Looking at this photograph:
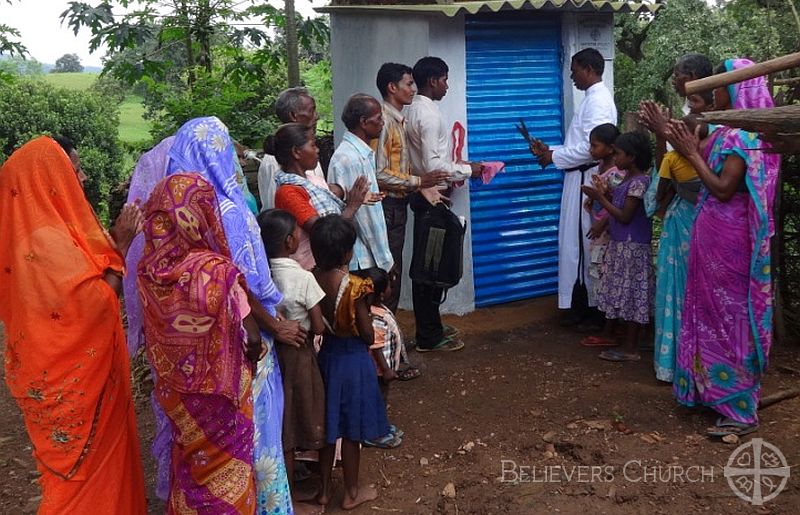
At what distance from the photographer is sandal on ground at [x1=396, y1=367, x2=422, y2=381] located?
534cm

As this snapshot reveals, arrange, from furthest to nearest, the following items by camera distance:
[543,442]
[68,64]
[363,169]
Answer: [68,64] < [363,169] < [543,442]

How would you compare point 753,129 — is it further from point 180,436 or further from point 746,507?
point 180,436

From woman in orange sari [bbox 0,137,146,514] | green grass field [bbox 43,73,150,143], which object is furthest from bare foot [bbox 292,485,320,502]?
green grass field [bbox 43,73,150,143]

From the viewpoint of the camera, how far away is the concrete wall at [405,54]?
629 cm

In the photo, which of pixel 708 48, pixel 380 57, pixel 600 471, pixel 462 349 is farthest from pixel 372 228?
pixel 708 48

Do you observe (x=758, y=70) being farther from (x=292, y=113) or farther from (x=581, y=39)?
(x=581, y=39)

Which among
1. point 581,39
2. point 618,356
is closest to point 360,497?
point 618,356

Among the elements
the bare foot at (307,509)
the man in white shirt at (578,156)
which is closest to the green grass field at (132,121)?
the man in white shirt at (578,156)

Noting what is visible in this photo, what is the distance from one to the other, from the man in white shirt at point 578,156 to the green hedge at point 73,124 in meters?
8.14

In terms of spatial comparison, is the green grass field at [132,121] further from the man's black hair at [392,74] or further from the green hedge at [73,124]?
the man's black hair at [392,74]

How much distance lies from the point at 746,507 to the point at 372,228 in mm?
2535

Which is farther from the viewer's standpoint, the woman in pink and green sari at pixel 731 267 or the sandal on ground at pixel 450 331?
the sandal on ground at pixel 450 331

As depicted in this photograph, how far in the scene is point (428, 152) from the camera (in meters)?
5.53

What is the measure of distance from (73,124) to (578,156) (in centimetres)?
985
